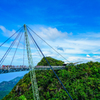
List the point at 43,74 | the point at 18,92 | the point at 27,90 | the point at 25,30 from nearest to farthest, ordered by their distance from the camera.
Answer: the point at 25,30
the point at 27,90
the point at 18,92
the point at 43,74

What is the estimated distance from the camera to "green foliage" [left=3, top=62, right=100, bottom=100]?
3148 centimetres

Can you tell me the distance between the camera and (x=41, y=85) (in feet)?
141

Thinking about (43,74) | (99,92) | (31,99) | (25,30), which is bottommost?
(31,99)

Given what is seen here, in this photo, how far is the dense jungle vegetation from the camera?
31.5 m

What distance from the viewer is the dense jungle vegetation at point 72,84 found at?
1240 inches

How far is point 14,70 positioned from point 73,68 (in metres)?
24.2

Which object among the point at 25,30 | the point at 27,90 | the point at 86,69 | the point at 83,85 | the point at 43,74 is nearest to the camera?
the point at 25,30

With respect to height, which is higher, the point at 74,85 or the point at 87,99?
the point at 74,85

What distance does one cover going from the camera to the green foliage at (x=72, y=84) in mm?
31484

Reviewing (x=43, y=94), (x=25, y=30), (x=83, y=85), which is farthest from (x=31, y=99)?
(x=25, y=30)

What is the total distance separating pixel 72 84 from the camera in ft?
115

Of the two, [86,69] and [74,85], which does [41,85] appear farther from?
[86,69]

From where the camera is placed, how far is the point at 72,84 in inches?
1384

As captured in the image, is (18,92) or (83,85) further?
(18,92)
